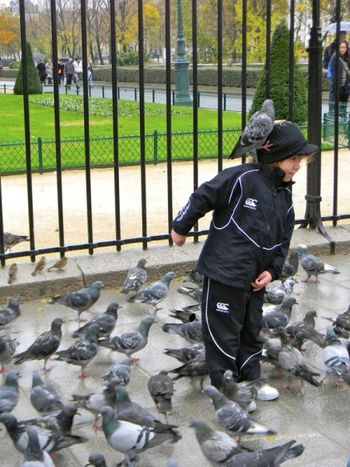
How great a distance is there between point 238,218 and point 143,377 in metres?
1.33

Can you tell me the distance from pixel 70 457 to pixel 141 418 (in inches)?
17.4

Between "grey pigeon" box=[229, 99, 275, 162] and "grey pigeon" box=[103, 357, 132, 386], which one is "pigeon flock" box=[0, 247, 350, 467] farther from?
"grey pigeon" box=[229, 99, 275, 162]

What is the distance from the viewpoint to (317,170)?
8.07 m

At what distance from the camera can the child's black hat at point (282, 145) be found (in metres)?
4.58

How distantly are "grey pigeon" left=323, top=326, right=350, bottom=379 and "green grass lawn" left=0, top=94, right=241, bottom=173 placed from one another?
5747mm

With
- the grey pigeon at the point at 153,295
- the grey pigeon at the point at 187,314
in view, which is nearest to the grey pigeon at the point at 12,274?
the grey pigeon at the point at 153,295

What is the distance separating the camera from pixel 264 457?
11.7 ft

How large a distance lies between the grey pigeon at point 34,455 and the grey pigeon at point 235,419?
954 mm

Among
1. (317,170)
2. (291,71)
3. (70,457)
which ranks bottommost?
(70,457)

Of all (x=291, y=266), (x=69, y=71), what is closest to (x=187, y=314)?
(x=291, y=266)

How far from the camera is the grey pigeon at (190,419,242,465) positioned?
3.74 m

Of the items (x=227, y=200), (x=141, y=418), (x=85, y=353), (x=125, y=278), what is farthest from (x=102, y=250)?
(x=141, y=418)

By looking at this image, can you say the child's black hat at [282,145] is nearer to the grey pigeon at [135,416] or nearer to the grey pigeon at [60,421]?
the grey pigeon at [135,416]

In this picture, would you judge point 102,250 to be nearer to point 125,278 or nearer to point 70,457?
point 125,278
